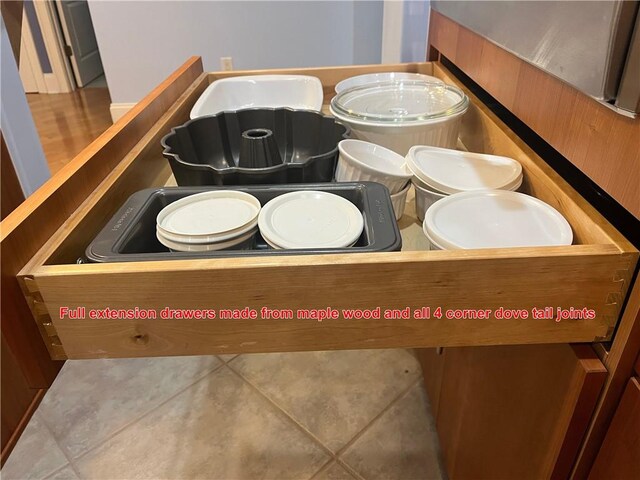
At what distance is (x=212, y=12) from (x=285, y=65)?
401 mm

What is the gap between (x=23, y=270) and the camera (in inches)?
19.6

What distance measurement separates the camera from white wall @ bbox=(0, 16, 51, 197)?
1.35m

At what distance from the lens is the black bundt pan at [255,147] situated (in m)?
0.70

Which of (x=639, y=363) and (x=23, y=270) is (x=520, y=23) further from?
(x=23, y=270)

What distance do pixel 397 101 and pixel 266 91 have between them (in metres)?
0.31

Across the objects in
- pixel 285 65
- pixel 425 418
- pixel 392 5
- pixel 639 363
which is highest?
pixel 392 5

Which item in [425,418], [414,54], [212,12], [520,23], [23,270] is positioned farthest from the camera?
[212,12]

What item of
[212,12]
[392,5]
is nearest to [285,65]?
[212,12]

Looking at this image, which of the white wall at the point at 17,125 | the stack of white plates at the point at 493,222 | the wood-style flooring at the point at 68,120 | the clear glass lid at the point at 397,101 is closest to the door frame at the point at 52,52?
the wood-style flooring at the point at 68,120

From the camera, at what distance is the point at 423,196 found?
0.70 m

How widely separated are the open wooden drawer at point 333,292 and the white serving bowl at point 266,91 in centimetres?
61

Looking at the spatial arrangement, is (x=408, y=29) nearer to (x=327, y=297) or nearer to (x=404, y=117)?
(x=404, y=117)

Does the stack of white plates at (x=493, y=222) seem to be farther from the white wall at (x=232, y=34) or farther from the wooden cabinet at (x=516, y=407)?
the white wall at (x=232, y=34)

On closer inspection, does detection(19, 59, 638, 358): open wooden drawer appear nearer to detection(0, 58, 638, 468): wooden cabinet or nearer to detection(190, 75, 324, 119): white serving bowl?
detection(0, 58, 638, 468): wooden cabinet
